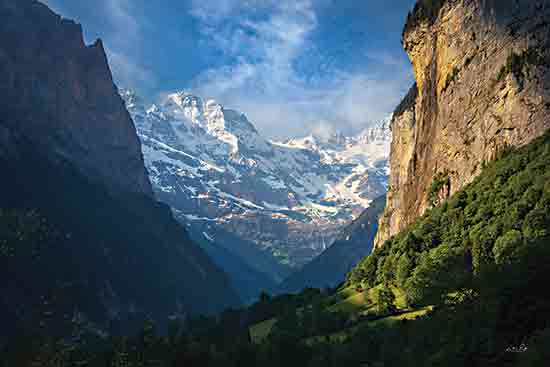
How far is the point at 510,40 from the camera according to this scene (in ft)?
319

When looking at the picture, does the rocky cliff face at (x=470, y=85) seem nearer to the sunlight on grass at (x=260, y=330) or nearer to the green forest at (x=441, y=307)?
the green forest at (x=441, y=307)

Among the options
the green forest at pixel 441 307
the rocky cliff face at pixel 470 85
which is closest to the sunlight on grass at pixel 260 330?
the green forest at pixel 441 307

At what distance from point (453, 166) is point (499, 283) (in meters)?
62.4

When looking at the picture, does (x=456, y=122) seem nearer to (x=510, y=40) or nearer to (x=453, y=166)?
(x=453, y=166)

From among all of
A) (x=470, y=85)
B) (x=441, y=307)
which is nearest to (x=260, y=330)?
(x=441, y=307)

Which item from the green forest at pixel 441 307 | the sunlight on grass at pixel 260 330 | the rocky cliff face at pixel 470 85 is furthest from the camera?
the sunlight on grass at pixel 260 330

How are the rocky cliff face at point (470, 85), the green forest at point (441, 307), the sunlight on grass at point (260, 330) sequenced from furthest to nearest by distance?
the sunlight on grass at point (260, 330)
the rocky cliff face at point (470, 85)
the green forest at point (441, 307)

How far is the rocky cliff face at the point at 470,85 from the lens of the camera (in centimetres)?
9206

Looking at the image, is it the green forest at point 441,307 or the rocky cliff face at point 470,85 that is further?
the rocky cliff face at point 470,85

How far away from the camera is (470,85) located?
346 feet

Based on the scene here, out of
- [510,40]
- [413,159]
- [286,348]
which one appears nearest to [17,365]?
[286,348]

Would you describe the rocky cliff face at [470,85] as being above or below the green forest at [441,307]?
above

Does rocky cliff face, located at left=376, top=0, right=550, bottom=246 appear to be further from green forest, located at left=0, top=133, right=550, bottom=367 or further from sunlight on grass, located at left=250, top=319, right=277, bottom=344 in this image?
sunlight on grass, located at left=250, top=319, right=277, bottom=344

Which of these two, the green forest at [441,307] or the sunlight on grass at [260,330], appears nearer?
the green forest at [441,307]
